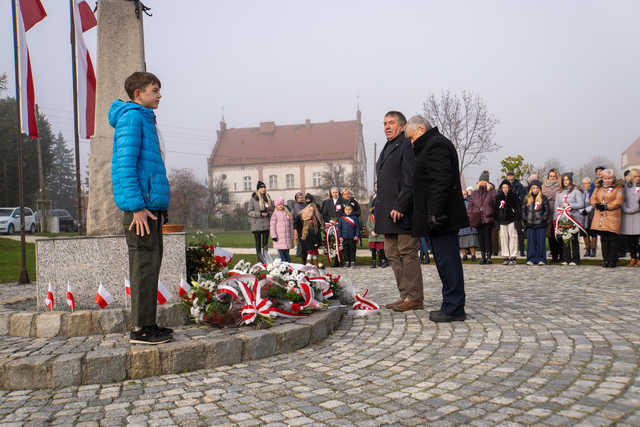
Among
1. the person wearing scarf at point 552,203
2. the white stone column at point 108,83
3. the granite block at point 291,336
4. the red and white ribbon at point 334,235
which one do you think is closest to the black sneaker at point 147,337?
the granite block at point 291,336

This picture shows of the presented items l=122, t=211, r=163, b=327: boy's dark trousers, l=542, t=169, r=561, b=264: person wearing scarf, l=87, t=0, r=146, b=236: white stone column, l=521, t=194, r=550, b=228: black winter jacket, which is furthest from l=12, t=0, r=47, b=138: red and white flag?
l=542, t=169, r=561, b=264: person wearing scarf

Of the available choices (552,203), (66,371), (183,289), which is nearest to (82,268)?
(183,289)

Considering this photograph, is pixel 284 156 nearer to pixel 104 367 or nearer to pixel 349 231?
pixel 349 231

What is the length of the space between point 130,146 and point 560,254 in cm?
1094

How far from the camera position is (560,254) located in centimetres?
1198

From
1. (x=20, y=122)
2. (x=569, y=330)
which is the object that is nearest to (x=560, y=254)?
(x=569, y=330)

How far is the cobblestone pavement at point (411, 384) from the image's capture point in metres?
2.90

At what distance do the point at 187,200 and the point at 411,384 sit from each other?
52840 millimetres

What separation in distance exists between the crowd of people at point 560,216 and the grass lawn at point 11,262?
1024 cm

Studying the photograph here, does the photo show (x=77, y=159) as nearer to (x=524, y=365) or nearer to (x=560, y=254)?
(x=524, y=365)

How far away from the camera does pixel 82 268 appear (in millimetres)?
4996

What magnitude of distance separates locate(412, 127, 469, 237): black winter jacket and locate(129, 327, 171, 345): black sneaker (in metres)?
2.75

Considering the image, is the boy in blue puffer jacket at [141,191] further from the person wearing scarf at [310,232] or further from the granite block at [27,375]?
the person wearing scarf at [310,232]

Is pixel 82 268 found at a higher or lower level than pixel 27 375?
higher
